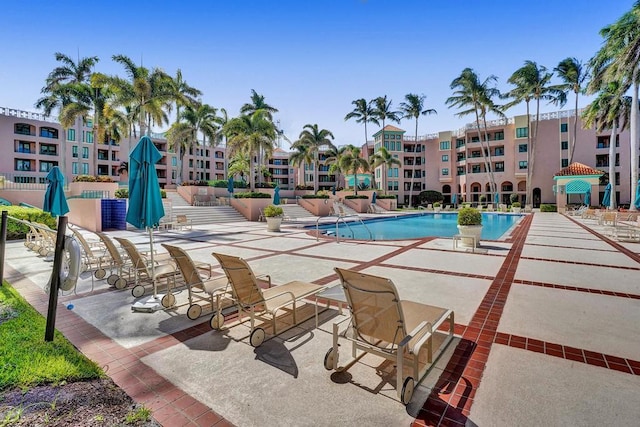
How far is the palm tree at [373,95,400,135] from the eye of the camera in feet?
152

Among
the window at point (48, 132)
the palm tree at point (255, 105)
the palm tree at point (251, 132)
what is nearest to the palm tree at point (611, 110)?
the palm tree at point (251, 132)

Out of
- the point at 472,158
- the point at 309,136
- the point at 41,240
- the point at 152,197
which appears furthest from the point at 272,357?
the point at 472,158

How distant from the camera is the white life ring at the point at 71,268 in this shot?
4277 millimetres

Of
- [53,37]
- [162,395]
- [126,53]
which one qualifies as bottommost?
[162,395]

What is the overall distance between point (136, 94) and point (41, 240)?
20623mm

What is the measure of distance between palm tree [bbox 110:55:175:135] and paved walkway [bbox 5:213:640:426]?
23970 millimetres

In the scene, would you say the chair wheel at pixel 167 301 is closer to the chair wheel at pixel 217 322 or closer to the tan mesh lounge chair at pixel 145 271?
the tan mesh lounge chair at pixel 145 271

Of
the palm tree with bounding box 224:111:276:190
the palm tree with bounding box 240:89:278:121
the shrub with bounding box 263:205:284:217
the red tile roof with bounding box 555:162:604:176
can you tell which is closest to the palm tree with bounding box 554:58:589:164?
the red tile roof with bounding box 555:162:604:176

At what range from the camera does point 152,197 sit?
235 inches

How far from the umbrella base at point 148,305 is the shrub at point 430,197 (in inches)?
2106

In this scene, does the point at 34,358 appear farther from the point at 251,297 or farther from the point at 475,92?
the point at 475,92

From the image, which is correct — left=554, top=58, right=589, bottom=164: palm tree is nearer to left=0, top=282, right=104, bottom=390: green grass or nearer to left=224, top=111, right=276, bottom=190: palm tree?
left=224, top=111, right=276, bottom=190: palm tree

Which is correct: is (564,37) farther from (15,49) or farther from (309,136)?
(309,136)

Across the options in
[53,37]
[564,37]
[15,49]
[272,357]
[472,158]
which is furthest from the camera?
[472,158]
